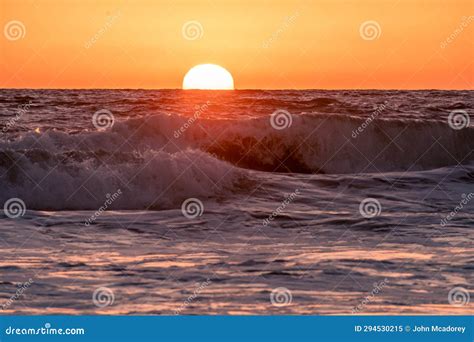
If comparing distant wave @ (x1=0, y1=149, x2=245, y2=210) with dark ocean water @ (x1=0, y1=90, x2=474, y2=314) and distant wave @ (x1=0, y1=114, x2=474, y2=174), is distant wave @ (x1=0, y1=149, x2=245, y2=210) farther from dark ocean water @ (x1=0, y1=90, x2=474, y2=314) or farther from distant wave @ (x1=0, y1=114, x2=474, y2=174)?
distant wave @ (x1=0, y1=114, x2=474, y2=174)

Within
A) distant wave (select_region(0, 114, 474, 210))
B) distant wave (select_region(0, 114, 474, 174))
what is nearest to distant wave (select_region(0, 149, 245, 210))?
distant wave (select_region(0, 114, 474, 210))

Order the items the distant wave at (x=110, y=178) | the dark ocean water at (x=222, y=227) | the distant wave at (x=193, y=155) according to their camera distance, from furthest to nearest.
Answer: the distant wave at (x=193, y=155) → the distant wave at (x=110, y=178) → the dark ocean water at (x=222, y=227)

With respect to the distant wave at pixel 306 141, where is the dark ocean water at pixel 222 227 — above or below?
below

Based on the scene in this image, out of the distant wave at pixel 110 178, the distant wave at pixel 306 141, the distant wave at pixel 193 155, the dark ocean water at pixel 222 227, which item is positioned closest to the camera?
the dark ocean water at pixel 222 227

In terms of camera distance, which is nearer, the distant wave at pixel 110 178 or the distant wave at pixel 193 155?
the distant wave at pixel 110 178

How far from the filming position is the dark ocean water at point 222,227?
6.92m

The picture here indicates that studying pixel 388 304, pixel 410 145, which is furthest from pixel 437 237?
pixel 410 145

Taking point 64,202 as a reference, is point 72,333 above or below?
below

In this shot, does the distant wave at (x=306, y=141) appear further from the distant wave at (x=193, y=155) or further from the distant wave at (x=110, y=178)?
the distant wave at (x=110, y=178)

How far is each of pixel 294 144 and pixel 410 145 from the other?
382 cm

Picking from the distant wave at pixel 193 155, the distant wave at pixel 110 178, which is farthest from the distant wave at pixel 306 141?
the distant wave at pixel 110 178

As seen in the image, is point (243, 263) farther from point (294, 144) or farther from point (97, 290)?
point (294, 144)

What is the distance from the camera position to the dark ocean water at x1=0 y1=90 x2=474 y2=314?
692 cm

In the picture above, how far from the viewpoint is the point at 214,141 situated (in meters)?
23.1
